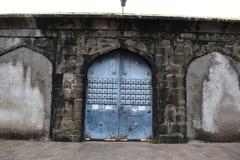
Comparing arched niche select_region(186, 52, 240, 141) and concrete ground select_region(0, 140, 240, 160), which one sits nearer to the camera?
concrete ground select_region(0, 140, 240, 160)

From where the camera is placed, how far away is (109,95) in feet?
24.9

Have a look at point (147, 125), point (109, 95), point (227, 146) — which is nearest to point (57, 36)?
point (109, 95)

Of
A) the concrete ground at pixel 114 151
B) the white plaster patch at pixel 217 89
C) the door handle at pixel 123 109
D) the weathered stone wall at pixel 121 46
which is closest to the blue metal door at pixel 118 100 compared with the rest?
the door handle at pixel 123 109

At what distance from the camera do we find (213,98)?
760 cm

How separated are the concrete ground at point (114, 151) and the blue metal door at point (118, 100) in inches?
19.7

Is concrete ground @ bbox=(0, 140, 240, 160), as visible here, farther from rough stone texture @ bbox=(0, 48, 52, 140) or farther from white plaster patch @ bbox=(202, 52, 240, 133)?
white plaster patch @ bbox=(202, 52, 240, 133)

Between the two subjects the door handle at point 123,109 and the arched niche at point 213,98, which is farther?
the door handle at point 123,109

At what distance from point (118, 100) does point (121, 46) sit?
1436 millimetres

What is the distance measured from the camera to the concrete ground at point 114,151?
5574mm

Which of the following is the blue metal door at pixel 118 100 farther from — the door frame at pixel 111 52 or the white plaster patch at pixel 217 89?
the white plaster patch at pixel 217 89

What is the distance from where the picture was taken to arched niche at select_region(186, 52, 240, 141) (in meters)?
7.45

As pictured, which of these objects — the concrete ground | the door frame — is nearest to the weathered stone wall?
the door frame

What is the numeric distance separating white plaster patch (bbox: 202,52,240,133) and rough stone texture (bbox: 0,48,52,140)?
4.11m

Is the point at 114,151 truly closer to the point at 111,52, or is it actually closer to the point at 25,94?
the point at 111,52
